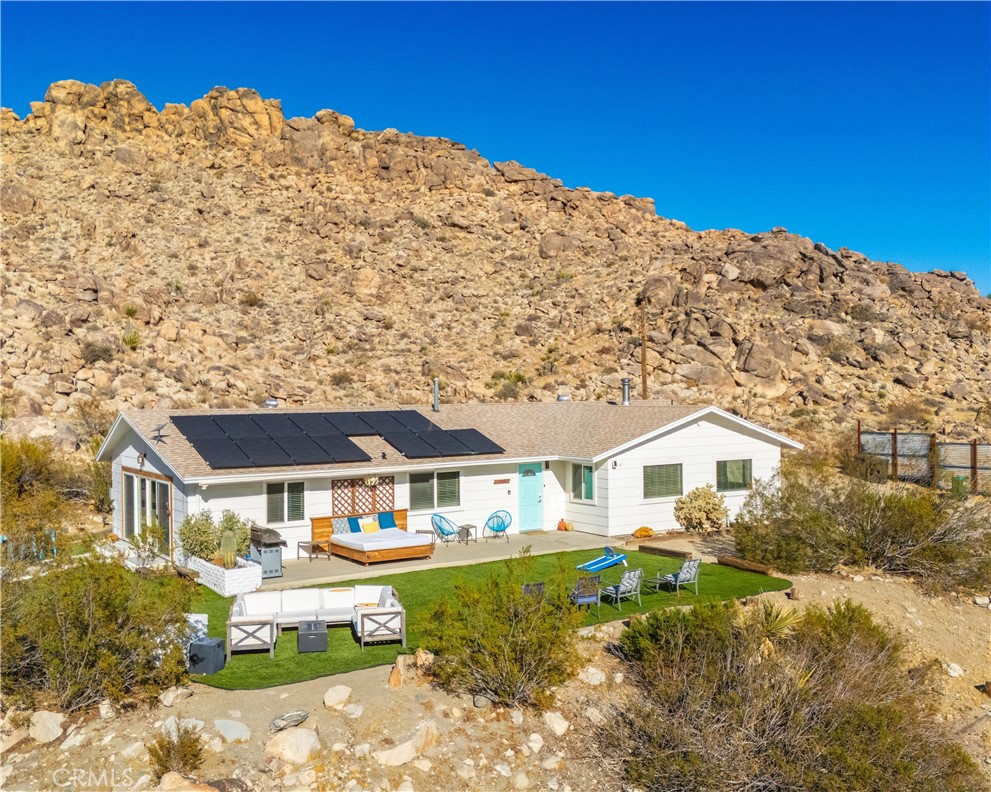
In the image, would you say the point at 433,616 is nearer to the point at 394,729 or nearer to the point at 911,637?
the point at 394,729

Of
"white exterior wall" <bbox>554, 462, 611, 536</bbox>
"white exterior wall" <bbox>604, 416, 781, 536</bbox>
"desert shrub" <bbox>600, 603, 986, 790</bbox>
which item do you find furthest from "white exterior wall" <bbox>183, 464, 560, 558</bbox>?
"desert shrub" <bbox>600, 603, 986, 790</bbox>

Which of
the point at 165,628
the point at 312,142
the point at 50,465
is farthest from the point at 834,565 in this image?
the point at 312,142

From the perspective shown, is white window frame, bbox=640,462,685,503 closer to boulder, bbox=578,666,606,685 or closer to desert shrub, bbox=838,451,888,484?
boulder, bbox=578,666,606,685

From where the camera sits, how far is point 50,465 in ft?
77.5

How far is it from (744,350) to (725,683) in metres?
36.5

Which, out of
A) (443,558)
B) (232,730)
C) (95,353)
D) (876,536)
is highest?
(95,353)

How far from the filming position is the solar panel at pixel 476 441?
822 inches

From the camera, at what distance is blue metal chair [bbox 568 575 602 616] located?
43.8 ft

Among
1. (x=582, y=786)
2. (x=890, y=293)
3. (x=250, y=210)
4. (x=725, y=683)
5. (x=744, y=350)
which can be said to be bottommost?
(x=582, y=786)

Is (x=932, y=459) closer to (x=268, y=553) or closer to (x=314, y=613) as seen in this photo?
(x=268, y=553)

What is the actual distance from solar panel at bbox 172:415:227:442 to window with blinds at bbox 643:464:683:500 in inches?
417

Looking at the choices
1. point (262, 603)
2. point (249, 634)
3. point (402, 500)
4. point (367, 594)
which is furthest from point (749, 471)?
point (249, 634)

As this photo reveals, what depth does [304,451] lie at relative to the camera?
1877 centimetres

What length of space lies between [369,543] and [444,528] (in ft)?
9.11
